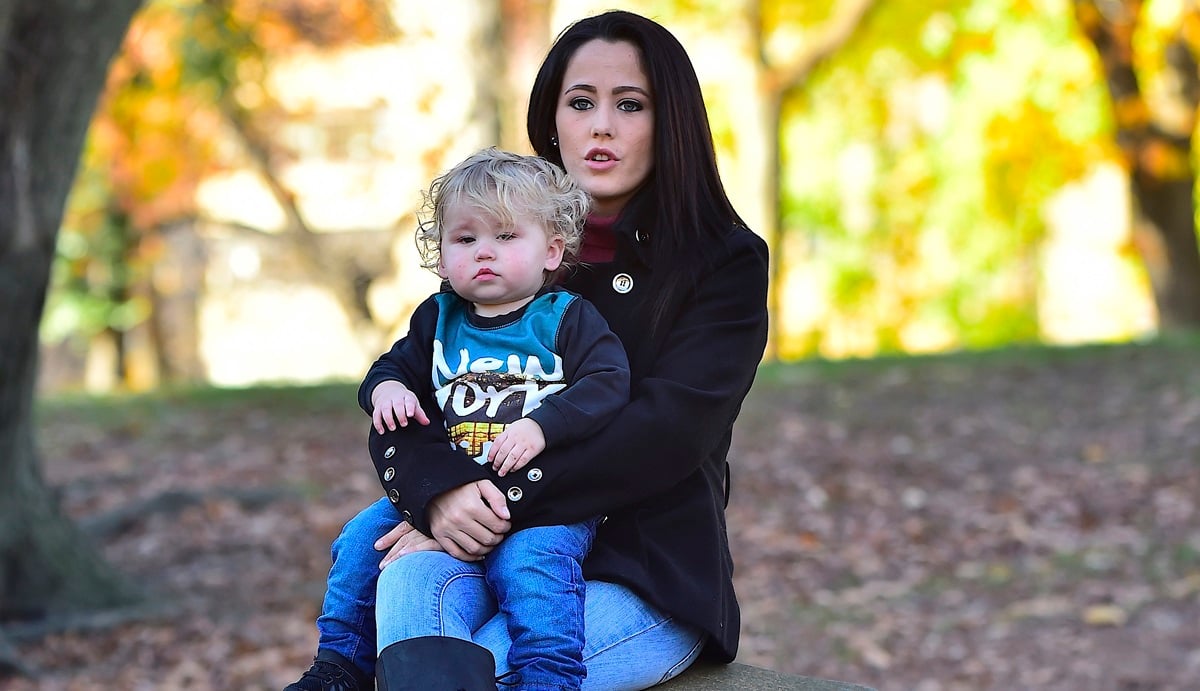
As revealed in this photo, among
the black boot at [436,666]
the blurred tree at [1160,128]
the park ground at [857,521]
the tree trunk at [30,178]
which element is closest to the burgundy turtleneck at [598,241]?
the black boot at [436,666]

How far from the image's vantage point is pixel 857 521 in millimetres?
8008

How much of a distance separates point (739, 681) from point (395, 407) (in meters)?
0.95

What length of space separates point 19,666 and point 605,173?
4015 mm

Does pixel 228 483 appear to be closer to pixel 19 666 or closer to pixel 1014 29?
pixel 19 666

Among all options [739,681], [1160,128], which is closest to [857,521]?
[739,681]

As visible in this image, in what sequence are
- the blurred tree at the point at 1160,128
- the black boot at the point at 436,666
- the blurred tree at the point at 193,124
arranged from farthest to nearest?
the blurred tree at the point at 193,124
the blurred tree at the point at 1160,128
the black boot at the point at 436,666

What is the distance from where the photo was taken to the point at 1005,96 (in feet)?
68.8

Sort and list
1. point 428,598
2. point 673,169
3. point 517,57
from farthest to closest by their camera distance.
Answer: point 517,57 → point 673,169 → point 428,598

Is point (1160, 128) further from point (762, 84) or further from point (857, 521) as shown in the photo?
point (857, 521)

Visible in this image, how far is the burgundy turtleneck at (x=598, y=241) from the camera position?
2895 millimetres

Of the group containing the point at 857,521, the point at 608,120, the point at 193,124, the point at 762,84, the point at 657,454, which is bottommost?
the point at 857,521

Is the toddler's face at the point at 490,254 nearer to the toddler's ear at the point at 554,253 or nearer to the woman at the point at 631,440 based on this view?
the toddler's ear at the point at 554,253

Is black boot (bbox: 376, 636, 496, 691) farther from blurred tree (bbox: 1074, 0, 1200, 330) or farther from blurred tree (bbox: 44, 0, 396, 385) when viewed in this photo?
blurred tree (bbox: 1074, 0, 1200, 330)

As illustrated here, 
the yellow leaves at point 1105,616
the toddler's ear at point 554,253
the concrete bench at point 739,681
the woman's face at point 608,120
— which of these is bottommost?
the yellow leaves at point 1105,616
